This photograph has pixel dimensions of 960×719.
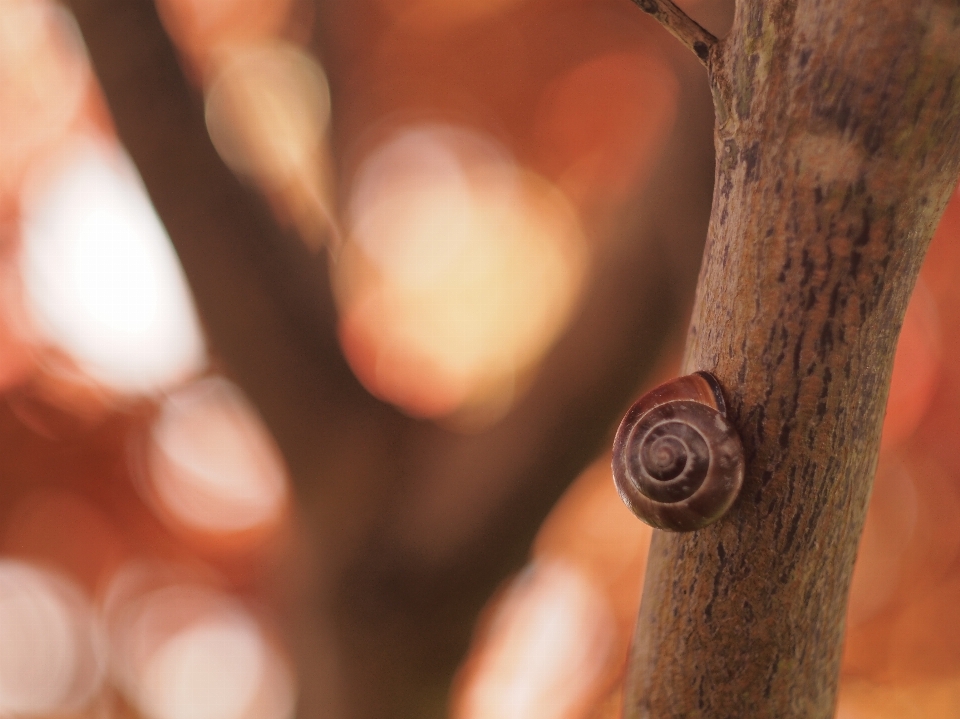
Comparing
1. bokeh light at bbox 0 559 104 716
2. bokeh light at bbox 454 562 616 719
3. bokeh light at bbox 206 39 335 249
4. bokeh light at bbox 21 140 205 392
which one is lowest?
bokeh light at bbox 0 559 104 716

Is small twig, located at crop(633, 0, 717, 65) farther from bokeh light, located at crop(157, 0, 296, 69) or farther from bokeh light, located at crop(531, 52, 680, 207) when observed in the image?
bokeh light, located at crop(157, 0, 296, 69)

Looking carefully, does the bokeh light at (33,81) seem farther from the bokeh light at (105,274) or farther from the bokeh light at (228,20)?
the bokeh light at (228,20)

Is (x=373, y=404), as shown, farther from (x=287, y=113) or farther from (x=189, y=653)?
(x=189, y=653)

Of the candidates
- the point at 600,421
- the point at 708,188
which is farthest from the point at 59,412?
the point at 708,188

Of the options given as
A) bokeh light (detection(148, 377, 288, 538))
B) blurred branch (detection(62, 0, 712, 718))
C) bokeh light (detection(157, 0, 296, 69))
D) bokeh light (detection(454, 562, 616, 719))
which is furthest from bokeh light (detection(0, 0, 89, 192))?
bokeh light (detection(454, 562, 616, 719))

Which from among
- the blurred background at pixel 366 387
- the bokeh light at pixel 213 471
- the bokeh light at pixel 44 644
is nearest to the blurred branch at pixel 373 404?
Answer: the blurred background at pixel 366 387

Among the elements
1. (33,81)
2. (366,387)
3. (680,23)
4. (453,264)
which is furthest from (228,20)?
(680,23)
